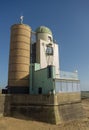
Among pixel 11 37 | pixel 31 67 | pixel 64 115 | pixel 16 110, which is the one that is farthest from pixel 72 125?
pixel 11 37

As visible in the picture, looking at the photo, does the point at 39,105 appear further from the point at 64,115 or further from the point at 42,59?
the point at 42,59

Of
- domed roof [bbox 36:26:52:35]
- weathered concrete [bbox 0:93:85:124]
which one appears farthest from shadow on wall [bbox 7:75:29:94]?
domed roof [bbox 36:26:52:35]

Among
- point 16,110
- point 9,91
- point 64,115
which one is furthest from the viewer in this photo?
point 9,91

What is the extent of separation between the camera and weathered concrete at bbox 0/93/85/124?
68.3 feet

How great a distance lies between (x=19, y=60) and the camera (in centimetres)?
2728

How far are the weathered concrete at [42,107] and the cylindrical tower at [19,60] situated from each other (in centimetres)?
324

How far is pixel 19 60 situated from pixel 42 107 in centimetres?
979

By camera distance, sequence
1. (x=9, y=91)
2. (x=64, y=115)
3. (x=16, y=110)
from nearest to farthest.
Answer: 1. (x=64, y=115)
2. (x=16, y=110)
3. (x=9, y=91)

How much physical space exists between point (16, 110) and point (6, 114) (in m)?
1.54

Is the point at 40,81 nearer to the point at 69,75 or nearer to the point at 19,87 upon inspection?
the point at 19,87

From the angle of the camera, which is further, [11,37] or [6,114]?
[11,37]

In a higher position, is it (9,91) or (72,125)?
(9,91)

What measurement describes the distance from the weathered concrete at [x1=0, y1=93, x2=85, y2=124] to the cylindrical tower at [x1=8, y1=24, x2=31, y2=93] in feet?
10.6

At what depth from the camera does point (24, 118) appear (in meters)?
21.8
